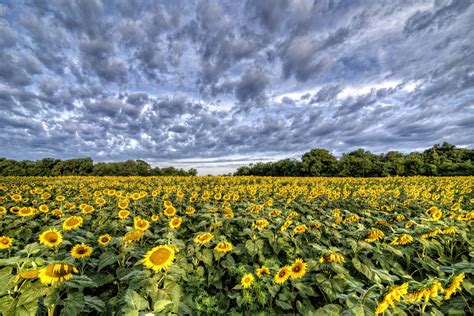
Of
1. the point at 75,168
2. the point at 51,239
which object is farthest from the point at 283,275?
the point at 75,168

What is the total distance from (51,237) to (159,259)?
144 cm

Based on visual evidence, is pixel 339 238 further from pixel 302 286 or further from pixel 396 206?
pixel 396 206

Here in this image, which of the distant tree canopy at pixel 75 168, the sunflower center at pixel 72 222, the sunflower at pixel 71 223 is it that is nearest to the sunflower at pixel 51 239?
the sunflower at pixel 71 223

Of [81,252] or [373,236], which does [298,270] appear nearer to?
[373,236]

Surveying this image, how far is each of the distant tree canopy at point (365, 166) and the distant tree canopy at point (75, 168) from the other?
1314 cm

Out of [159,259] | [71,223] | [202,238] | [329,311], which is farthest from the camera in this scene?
[71,223]

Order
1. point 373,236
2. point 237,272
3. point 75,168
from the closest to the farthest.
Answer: point 373,236 → point 237,272 → point 75,168

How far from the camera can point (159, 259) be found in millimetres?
2207

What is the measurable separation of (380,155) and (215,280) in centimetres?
4591

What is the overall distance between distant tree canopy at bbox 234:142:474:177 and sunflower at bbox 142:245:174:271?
3108 cm

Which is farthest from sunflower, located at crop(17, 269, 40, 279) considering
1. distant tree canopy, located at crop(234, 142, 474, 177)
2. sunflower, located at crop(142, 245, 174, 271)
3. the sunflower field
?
distant tree canopy, located at crop(234, 142, 474, 177)

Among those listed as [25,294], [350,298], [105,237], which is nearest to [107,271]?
[105,237]

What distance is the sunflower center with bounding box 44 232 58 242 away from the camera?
2.60 m

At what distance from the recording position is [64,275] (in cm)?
183
